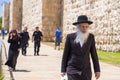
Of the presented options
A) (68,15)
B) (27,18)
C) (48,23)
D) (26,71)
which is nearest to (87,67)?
(26,71)

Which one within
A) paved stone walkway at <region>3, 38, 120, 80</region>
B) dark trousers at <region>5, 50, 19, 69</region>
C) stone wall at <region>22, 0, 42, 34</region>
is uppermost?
stone wall at <region>22, 0, 42, 34</region>

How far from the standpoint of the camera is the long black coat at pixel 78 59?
705 centimetres

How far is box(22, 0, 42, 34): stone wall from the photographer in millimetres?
35206

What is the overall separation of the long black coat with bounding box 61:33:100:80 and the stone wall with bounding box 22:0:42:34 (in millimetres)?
27593

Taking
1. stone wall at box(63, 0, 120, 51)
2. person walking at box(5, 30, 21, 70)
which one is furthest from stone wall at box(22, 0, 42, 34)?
person walking at box(5, 30, 21, 70)

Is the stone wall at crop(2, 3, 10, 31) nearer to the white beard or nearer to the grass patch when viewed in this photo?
the grass patch

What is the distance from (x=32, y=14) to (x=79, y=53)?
1249 inches

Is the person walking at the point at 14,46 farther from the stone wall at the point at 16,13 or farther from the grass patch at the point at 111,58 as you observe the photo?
the stone wall at the point at 16,13

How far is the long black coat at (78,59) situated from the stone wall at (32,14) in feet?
90.5

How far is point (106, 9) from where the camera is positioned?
2153cm

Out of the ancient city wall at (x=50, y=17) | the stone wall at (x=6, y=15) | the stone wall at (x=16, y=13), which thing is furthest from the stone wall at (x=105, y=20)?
the stone wall at (x=6, y=15)

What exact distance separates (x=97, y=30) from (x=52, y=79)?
36.4ft

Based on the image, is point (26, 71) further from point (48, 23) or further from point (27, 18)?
point (27, 18)

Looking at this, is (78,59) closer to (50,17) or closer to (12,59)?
(12,59)
